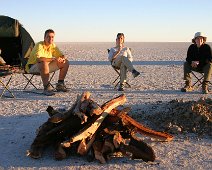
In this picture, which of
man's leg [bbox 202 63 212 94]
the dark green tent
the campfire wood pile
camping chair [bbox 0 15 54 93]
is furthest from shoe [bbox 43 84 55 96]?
the campfire wood pile

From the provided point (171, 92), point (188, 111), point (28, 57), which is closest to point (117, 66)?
point (171, 92)

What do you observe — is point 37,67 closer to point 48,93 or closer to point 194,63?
point 48,93

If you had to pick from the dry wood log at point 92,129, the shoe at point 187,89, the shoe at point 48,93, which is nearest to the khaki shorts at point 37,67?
the shoe at point 48,93

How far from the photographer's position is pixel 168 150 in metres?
4.93

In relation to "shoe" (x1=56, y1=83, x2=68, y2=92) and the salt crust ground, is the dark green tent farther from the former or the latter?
"shoe" (x1=56, y1=83, x2=68, y2=92)

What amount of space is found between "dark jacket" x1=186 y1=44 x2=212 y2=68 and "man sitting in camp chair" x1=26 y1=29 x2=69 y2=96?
291 centimetres

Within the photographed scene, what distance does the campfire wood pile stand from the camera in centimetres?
459

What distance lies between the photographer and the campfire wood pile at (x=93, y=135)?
15.0 feet

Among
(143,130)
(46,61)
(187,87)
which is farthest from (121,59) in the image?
(143,130)

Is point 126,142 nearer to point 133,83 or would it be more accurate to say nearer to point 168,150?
point 168,150

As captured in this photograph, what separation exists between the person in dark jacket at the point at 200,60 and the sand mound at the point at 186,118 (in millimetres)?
2922

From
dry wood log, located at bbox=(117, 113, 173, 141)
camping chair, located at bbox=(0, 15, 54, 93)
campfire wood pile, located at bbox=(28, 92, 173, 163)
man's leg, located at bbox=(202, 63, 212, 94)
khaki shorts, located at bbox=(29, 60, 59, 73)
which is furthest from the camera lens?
camping chair, located at bbox=(0, 15, 54, 93)

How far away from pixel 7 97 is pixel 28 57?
4.77 feet

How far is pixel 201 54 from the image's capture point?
365 inches
